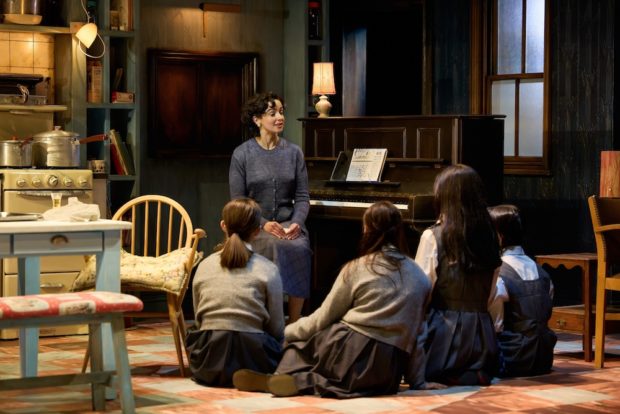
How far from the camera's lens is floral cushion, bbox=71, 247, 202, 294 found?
563cm

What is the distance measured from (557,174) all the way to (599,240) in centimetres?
196

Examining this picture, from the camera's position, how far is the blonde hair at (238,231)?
208 inches

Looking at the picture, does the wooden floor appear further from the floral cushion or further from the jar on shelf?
the jar on shelf

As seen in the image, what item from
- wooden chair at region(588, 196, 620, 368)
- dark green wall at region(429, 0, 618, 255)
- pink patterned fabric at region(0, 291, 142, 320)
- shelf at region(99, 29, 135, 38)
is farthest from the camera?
dark green wall at region(429, 0, 618, 255)

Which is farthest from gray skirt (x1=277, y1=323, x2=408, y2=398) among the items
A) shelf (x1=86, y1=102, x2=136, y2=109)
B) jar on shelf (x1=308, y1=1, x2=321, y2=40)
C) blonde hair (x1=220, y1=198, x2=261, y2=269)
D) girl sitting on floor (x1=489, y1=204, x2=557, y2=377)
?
jar on shelf (x1=308, y1=1, x2=321, y2=40)

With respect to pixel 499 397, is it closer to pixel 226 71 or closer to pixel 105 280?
pixel 105 280

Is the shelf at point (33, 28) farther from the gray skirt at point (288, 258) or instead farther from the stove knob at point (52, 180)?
the gray skirt at point (288, 258)

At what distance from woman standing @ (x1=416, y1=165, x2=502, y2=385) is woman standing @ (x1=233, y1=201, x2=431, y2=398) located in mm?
272

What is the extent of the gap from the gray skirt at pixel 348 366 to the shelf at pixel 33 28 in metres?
3.11

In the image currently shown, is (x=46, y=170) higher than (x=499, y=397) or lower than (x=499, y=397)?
higher

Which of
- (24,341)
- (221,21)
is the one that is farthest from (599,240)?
(221,21)

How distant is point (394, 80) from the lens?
10211mm

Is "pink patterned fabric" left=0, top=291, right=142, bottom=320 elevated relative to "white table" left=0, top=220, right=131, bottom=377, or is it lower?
lower

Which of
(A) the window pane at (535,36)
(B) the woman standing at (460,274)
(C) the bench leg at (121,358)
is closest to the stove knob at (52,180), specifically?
(B) the woman standing at (460,274)
